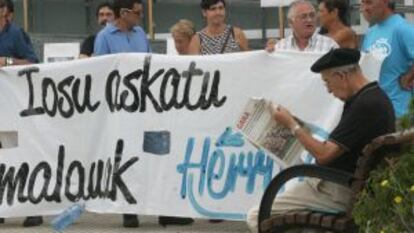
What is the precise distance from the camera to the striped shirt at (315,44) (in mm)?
8133

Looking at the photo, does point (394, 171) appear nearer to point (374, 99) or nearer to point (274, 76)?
point (374, 99)

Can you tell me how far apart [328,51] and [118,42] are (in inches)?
84.6

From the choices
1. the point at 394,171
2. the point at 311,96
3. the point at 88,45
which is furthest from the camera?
the point at 88,45

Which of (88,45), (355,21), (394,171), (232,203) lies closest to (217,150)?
(232,203)

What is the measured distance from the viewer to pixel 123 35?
910cm

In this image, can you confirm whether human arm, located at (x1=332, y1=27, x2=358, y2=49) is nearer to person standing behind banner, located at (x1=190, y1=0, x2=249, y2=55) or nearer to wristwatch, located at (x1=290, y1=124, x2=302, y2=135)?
person standing behind banner, located at (x1=190, y1=0, x2=249, y2=55)

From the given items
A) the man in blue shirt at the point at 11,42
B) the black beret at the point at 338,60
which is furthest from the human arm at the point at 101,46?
the black beret at the point at 338,60

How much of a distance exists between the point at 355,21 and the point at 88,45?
435 cm

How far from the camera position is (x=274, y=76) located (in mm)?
8008

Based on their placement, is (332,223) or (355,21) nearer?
(332,223)

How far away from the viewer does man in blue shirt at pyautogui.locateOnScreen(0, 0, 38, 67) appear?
370 inches

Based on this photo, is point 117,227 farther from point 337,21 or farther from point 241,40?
point 337,21

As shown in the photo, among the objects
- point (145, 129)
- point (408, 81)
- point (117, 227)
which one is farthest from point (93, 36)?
point (408, 81)

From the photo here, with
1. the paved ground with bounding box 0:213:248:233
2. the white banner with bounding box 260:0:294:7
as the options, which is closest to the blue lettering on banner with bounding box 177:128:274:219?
the paved ground with bounding box 0:213:248:233
